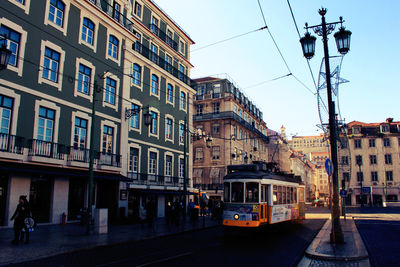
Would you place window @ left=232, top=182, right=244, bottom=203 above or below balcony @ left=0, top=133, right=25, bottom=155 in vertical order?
below

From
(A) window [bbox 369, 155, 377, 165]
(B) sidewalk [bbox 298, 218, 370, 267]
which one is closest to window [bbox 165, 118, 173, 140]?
(B) sidewalk [bbox 298, 218, 370, 267]

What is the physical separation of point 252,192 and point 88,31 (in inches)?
597

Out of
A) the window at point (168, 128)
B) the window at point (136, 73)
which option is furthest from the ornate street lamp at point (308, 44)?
the window at point (168, 128)

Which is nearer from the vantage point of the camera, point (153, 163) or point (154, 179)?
point (154, 179)

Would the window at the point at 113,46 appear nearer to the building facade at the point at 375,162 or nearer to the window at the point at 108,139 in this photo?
the window at the point at 108,139

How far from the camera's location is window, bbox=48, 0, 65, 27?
19142 millimetres

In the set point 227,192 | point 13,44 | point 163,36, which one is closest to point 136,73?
point 163,36

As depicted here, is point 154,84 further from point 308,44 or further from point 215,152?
point 215,152

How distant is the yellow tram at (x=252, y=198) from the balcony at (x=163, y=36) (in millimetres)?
17614

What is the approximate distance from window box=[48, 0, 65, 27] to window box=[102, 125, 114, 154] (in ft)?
23.3

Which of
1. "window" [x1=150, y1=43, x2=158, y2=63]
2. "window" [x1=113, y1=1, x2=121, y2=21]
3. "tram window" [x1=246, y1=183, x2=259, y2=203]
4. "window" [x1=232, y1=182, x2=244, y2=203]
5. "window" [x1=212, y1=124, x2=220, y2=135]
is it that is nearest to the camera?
"tram window" [x1=246, y1=183, x2=259, y2=203]

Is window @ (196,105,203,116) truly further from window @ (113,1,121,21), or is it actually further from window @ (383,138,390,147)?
window @ (383,138,390,147)

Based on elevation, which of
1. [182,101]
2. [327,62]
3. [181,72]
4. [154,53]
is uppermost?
[154,53]

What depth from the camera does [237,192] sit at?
586 inches
